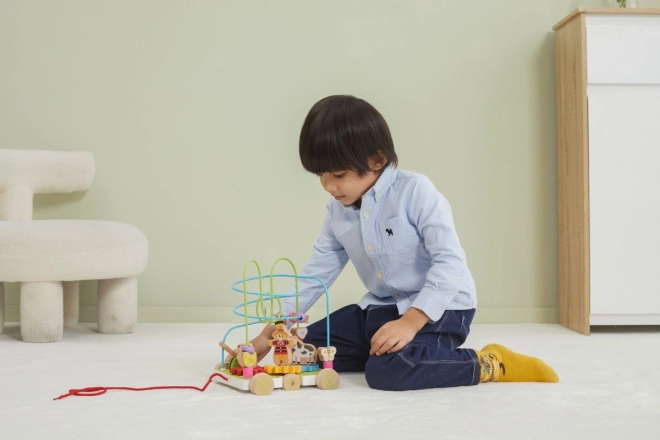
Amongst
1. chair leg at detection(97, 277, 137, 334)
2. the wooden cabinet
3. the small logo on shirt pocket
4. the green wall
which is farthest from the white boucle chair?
the wooden cabinet

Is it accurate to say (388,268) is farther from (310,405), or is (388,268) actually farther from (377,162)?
(310,405)

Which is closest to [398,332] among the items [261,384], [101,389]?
[261,384]

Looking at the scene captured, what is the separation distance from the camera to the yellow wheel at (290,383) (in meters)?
1.30

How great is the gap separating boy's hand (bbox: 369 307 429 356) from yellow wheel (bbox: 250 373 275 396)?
20 cm

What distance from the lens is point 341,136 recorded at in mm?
1334

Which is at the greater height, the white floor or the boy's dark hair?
the boy's dark hair

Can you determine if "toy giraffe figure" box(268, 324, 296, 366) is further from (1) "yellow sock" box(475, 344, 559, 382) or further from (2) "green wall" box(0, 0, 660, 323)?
(2) "green wall" box(0, 0, 660, 323)

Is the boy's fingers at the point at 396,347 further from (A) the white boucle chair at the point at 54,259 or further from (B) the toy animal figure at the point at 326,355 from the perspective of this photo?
(A) the white boucle chair at the point at 54,259

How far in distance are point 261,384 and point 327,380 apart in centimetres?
12

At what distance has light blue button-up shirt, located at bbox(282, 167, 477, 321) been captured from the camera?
136 centimetres

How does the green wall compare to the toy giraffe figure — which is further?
the green wall

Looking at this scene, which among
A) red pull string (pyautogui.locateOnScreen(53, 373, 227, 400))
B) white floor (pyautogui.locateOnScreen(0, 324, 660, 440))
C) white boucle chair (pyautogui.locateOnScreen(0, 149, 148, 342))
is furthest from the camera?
white boucle chair (pyautogui.locateOnScreen(0, 149, 148, 342))

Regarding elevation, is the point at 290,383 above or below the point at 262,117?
below

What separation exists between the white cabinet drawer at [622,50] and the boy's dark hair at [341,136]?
98 cm
